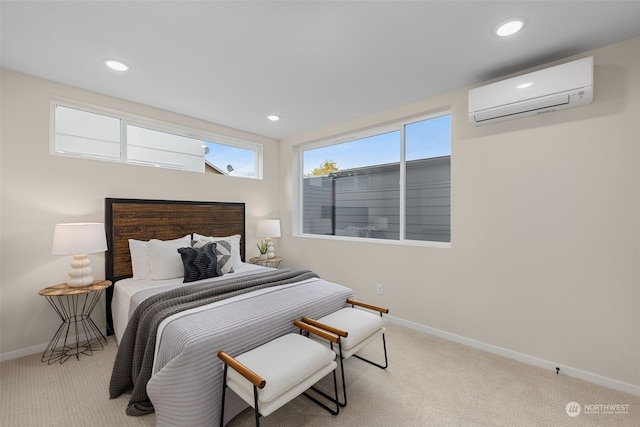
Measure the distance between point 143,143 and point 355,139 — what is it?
2.66 metres

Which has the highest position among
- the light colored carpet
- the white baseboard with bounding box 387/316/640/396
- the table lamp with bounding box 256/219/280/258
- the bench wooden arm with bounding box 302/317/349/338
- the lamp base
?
the table lamp with bounding box 256/219/280/258

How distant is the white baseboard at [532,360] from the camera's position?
6.63 feet

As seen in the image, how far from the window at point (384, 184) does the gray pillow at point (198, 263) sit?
184 centimetres

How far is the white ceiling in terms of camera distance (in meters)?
1.68

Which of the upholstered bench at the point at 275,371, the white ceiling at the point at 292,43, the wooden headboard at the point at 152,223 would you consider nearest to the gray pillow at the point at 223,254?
the wooden headboard at the point at 152,223

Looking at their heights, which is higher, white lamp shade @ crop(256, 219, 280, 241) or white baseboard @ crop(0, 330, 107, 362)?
white lamp shade @ crop(256, 219, 280, 241)

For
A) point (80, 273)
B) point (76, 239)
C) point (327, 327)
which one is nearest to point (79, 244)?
point (76, 239)

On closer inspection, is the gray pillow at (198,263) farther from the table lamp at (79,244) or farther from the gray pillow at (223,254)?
the table lamp at (79,244)

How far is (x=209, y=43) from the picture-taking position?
2002 mm

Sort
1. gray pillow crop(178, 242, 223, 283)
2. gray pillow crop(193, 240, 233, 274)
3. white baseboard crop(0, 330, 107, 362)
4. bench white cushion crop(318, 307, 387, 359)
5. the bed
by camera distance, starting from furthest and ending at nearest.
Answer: gray pillow crop(193, 240, 233, 274)
gray pillow crop(178, 242, 223, 283)
white baseboard crop(0, 330, 107, 362)
bench white cushion crop(318, 307, 387, 359)
the bed

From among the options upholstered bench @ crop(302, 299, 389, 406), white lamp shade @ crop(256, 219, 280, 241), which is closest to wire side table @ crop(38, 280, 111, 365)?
white lamp shade @ crop(256, 219, 280, 241)

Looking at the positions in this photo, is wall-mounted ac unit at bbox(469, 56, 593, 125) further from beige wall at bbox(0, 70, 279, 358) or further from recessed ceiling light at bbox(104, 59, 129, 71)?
beige wall at bbox(0, 70, 279, 358)

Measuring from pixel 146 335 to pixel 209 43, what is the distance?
2.09 metres

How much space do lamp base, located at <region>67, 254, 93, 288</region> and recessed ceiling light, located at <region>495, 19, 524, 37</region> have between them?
3801 millimetres
